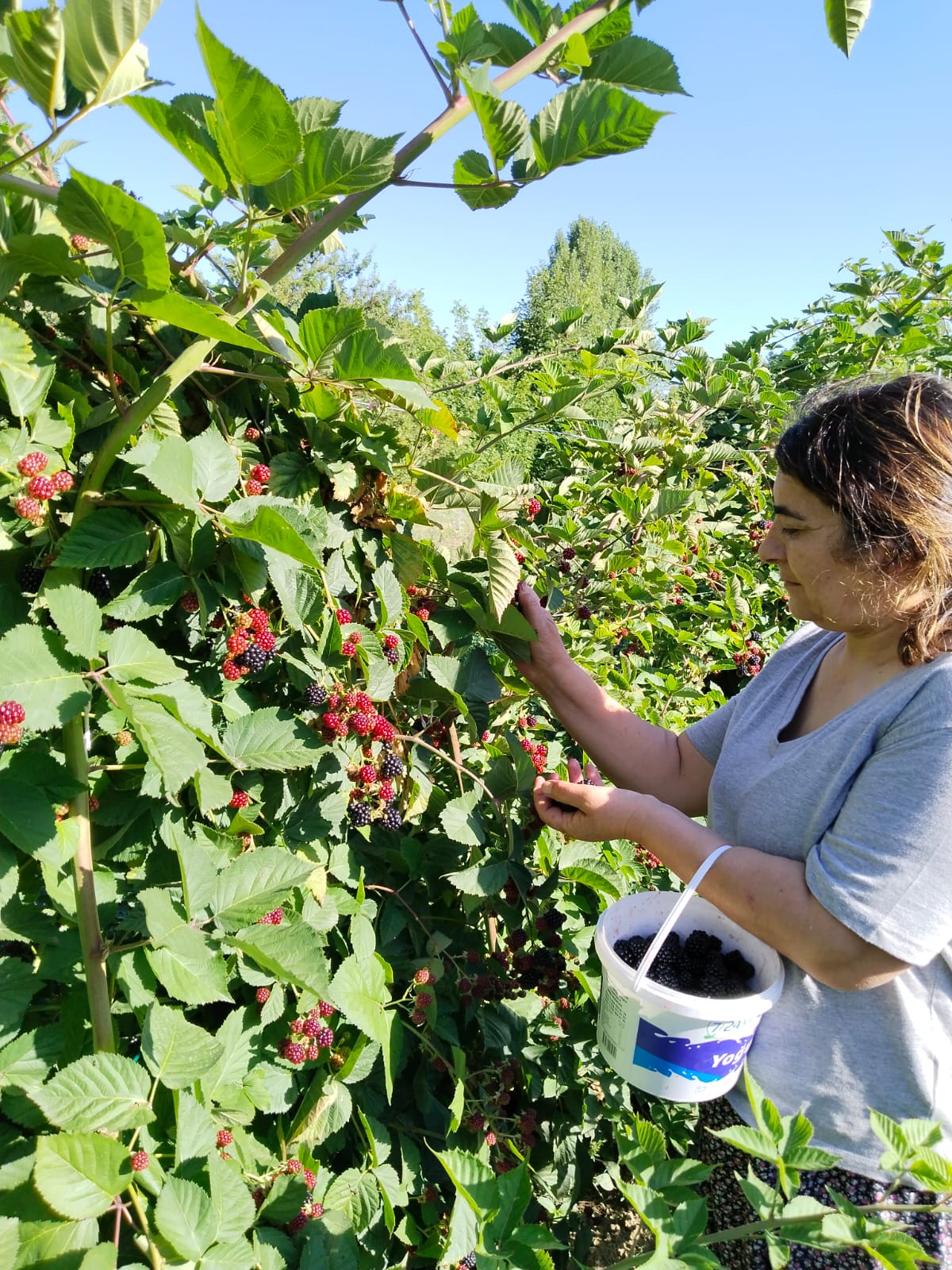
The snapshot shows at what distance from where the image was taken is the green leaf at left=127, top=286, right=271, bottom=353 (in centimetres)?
63

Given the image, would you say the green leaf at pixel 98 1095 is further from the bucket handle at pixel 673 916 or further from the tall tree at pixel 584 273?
the tall tree at pixel 584 273

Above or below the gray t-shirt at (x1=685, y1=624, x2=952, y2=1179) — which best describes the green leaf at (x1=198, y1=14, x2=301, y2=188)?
above

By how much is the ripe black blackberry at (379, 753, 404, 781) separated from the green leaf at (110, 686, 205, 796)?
0.43 meters

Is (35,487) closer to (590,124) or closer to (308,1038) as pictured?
(590,124)

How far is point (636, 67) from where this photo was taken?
2.69 feet

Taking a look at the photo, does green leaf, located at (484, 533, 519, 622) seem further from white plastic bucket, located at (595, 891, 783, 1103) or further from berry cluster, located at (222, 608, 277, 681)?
white plastic bucket, located at (595, 891, 783, 1103)

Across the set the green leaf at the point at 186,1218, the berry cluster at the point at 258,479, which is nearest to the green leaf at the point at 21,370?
the berry cluster at the point at 258,479

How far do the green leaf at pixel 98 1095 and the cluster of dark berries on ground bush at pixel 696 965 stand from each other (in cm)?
63

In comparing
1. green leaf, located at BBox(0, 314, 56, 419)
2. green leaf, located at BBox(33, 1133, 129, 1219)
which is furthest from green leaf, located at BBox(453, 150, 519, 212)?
green leaf, located at BBox(33, 1133, 129, 1219)

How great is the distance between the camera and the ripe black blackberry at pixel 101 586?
843 millimetres

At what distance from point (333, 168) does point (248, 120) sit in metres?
0.10

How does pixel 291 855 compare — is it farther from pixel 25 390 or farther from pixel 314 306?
pixel 314 306

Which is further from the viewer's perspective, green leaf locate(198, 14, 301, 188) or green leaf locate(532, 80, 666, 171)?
green leaf locate(532, 80, 666, 171)

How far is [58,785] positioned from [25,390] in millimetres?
332
